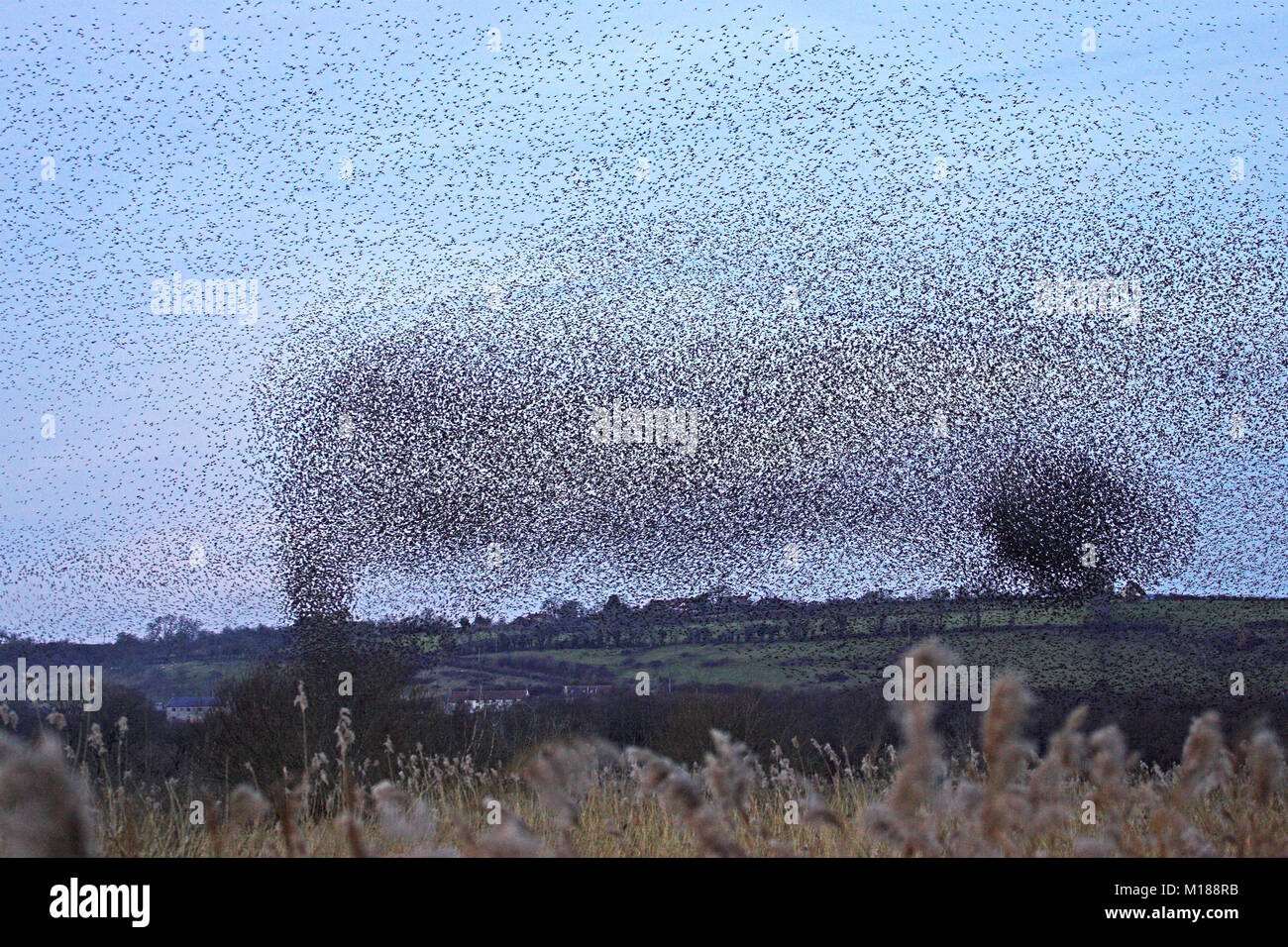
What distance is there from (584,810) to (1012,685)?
3182 mm

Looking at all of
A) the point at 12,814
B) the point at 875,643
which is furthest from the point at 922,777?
the point at 875,643

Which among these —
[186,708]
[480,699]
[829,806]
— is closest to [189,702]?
[186,708]

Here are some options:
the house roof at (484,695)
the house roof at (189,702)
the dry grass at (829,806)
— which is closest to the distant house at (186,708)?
the house roof at (189,702)

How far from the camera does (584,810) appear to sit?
4.37 m

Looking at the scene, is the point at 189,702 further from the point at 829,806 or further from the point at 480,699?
the point at 829,806

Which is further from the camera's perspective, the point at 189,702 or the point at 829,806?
the point at 189,702

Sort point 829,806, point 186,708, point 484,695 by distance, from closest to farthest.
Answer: point 829,806 → point 186,708 → point 484,695

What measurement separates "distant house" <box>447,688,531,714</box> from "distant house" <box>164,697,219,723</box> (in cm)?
241

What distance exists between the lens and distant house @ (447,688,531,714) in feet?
39.2

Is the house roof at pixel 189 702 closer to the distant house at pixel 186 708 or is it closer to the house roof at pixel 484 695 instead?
the distant house at pixel 186 708

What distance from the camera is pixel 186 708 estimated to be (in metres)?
12.1

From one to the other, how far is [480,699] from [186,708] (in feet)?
9.90

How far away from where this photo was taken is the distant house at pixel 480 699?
39.2ft

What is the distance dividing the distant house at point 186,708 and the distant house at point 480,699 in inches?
94.8
